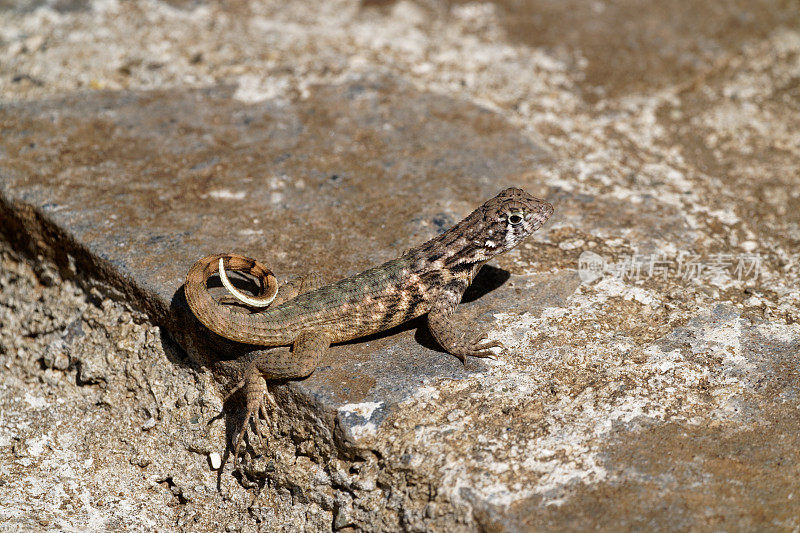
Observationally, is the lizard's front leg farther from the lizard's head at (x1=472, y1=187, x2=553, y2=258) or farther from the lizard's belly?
the lizard's head at (x1=472, y1=187, x2=553, y2=258)

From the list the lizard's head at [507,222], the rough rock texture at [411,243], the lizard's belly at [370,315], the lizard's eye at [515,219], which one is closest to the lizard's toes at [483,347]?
the rough rock texture at [411,243]

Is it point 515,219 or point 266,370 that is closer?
point 266,370

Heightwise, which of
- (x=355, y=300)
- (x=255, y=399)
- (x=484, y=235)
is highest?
(x=484, y=235)

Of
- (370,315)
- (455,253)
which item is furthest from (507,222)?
(370,315)

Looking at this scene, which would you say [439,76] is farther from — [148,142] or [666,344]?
[666,344]

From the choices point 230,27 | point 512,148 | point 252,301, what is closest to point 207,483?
point 252,301

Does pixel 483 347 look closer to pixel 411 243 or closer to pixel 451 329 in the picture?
pixel 451 329

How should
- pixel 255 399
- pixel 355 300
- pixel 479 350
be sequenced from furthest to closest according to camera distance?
1. pixel 355 300
2. pixel 479 350
3. pixel 255 399

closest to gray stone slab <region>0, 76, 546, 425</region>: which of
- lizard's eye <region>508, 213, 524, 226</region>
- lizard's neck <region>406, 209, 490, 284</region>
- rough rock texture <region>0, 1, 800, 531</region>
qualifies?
rough rock texture <region>0, 1, 800, 531</region>
